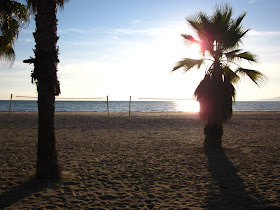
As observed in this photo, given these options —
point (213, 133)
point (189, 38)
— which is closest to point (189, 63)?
point (189, 38)

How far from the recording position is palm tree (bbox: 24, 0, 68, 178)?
5152 mm

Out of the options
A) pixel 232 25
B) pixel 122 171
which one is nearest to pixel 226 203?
pixel 122 171

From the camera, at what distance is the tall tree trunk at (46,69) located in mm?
5148

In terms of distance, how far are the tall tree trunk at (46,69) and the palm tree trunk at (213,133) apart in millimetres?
5482

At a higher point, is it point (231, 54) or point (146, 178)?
point (231, 54)

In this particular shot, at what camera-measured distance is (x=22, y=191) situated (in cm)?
483

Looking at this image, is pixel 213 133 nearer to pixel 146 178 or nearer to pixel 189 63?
pixel 189 63

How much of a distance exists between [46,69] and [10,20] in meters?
4.55

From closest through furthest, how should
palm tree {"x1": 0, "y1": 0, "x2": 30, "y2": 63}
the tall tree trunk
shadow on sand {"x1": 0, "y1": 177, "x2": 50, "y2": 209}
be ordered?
shadow on sand {"x1": 0, "y1": 177, "x2": 50, "y2": 209}
the tall tree trunk
palm tree {"x1": 0, "y1": 0, "x2": 30, "y2": 63}

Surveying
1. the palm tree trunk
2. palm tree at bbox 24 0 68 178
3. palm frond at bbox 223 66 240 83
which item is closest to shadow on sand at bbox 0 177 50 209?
palm tree at bbox 24 0 68 178

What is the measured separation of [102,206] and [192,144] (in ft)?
21.0

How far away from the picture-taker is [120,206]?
14.0ft

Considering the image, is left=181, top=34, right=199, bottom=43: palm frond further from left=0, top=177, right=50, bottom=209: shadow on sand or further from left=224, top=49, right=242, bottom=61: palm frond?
left=0, top=177, right=50, bottom=209: shadow on sand

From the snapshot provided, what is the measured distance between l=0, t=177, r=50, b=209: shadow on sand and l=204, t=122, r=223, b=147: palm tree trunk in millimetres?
5617
